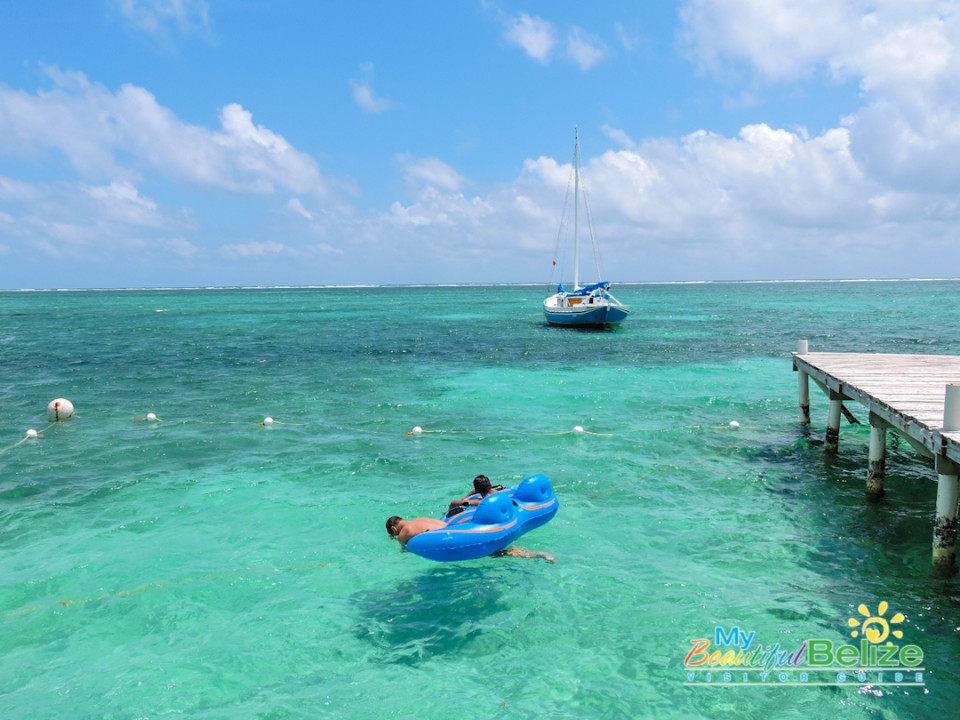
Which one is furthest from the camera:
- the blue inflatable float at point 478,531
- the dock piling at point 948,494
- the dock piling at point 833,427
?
the dock piling at point 833,427

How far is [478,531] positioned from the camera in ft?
24.9

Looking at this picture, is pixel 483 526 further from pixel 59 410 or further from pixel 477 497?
pixel 59 410

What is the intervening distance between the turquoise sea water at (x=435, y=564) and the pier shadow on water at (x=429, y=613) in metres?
0.03

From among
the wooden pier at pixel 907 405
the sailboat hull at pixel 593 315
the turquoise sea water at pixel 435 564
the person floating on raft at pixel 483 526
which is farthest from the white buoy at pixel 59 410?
the sailboat hull at pixel 593 315

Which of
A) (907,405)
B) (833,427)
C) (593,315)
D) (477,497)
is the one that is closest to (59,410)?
(477,497)

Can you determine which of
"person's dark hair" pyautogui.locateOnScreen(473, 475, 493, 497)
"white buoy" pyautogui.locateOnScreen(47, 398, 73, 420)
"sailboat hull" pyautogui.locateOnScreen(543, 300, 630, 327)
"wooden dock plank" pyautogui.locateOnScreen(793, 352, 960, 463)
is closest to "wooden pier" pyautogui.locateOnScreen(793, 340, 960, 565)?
"wooden dock plank" pyautogui.locateOnScreen(793, 352, 960, 463)

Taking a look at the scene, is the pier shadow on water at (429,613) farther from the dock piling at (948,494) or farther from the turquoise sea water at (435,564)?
the dock piling at (948,494)

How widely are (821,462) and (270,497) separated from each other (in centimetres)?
1089

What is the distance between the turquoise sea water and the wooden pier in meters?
0.59

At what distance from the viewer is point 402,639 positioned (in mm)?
7434

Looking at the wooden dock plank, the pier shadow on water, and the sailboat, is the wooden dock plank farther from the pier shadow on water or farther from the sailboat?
the sailboat

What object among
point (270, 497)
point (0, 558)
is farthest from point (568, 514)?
point (0, 558)

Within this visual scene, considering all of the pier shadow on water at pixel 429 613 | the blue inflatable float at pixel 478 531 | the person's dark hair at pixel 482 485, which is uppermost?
the person's dark hair at pixel 482 485

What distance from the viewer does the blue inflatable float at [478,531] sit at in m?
7.57
